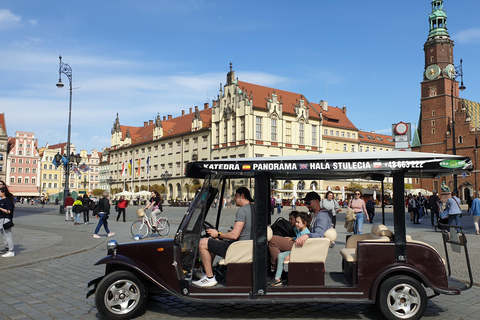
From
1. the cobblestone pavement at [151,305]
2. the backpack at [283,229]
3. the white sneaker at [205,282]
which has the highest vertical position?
the backpack at [283,229]

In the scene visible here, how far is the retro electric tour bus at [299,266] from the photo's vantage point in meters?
5.71

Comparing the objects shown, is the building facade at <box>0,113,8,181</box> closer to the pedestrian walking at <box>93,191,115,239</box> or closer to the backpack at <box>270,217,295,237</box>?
the pedestrian walking at <box>93,191,115,239</box>

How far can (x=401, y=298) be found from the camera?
5.73 m

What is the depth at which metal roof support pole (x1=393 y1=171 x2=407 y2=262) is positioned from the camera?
5805 millimetres

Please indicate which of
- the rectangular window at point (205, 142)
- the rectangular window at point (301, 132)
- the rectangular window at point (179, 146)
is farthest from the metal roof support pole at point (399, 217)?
the rectangular window at point (179, 146)

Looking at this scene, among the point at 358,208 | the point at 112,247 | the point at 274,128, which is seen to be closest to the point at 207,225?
the point at 112,247

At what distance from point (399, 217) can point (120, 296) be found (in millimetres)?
3847

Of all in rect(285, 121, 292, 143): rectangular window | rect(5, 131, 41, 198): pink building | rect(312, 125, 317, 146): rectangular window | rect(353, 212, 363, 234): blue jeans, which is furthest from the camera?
rect(5, 131, 41, 198): pink building

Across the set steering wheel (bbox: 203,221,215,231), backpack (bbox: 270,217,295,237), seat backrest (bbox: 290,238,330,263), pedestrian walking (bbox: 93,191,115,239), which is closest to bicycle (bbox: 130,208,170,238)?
pedestrian walking (bbox: 93,191,115,239)

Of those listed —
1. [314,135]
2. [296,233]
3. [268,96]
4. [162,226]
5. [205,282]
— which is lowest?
[162,226]

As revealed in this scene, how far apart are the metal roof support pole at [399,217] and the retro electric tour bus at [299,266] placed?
0.04ft

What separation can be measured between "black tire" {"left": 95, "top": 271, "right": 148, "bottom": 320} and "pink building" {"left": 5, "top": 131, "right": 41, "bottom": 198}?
11253 cm

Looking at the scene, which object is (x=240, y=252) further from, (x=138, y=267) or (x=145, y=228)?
(x=145, y=228)

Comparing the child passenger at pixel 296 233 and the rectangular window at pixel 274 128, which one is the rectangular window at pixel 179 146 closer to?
the rectangular window at pixel 274 128
